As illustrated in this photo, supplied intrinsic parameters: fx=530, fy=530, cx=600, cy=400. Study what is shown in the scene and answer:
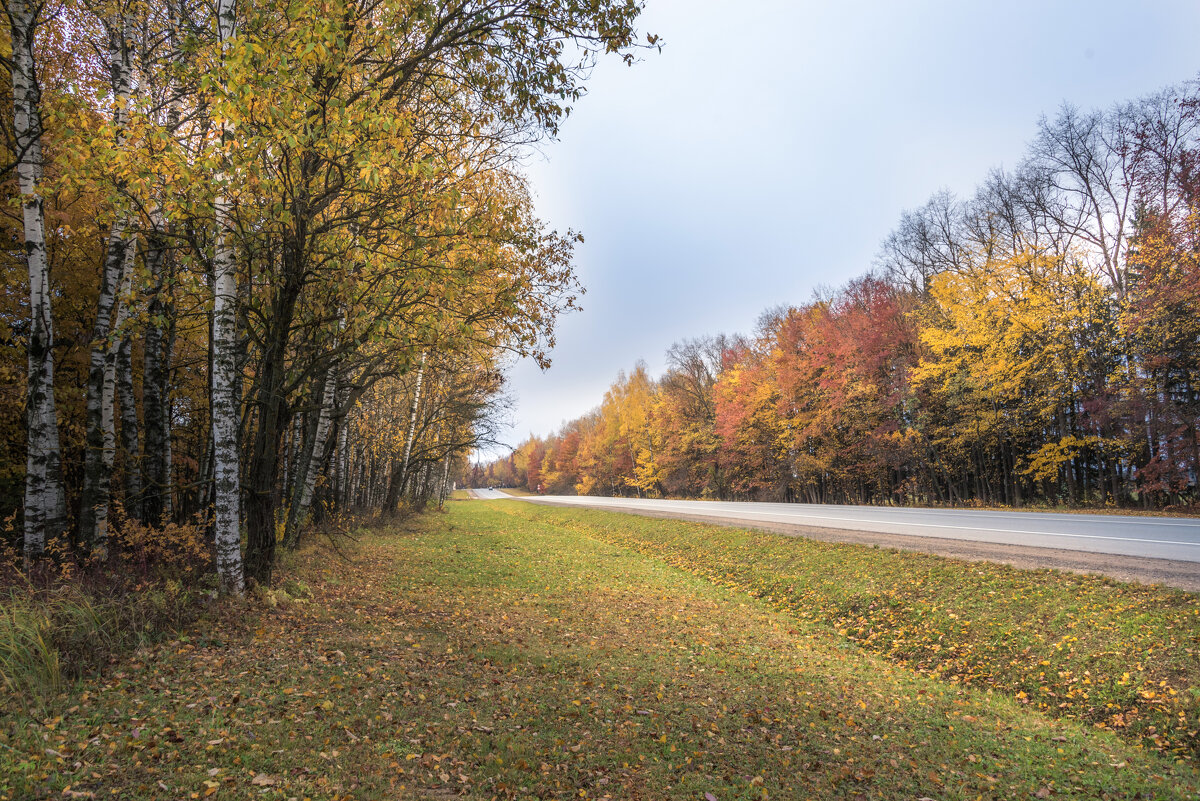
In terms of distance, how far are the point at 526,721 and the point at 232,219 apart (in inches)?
235

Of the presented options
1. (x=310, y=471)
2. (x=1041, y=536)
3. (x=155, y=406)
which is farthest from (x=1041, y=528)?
(x=155, y=406)

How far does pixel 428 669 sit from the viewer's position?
5.59m

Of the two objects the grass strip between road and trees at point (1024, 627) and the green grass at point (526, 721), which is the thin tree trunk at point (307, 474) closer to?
the green grass at point (526, 721)

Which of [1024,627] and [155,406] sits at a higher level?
[155,406]

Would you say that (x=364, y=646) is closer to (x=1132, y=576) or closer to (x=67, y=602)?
(x=67, y=602)

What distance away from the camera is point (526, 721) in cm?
479

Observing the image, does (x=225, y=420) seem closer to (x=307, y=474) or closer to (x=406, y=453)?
(x=307, y=474)

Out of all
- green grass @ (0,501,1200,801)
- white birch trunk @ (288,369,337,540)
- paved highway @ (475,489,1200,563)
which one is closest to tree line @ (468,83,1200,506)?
paved highway @ (475,489,1200,563)

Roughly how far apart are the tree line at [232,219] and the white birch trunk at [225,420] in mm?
26

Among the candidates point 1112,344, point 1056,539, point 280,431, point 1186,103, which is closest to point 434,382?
point 280,431

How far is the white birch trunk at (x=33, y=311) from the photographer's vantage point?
5.70m

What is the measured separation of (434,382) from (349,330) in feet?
39.0

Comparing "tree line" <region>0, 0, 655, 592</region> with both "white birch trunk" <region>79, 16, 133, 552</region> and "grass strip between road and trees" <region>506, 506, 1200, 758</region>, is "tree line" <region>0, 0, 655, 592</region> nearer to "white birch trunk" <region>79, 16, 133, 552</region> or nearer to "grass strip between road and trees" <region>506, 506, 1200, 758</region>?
"white birch trunk" <region>79, 16, 133, 552</region>

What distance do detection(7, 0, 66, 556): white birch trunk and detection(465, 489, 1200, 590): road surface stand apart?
13800mm
